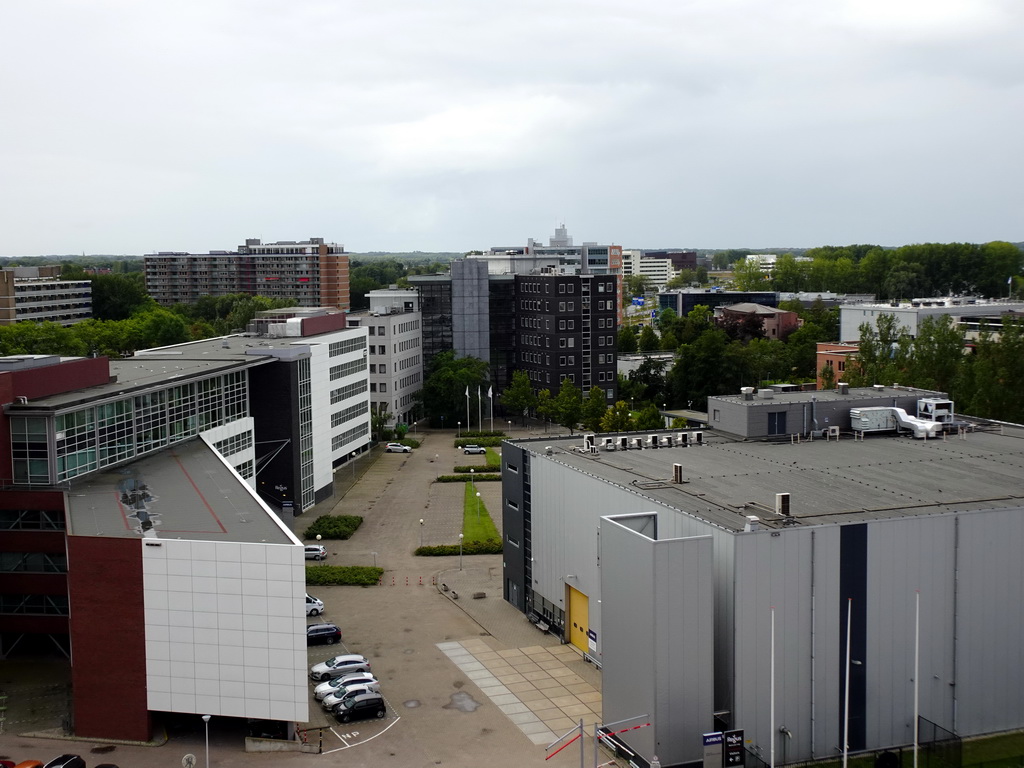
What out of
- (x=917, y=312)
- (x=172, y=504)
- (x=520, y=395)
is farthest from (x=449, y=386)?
(x=172, y=504)

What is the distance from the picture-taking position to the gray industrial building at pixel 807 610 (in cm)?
2361

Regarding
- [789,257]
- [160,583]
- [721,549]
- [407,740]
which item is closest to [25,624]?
[160,583]

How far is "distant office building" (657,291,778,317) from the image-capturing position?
132 meters

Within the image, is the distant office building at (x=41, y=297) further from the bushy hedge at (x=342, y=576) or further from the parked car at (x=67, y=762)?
the parked car at (x=67, y=762)

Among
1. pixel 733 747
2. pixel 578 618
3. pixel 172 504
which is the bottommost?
pixel 733 747

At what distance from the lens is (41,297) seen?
131 metres

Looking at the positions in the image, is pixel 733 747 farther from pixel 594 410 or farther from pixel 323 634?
pixel 594 410

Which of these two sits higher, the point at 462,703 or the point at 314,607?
the point at 314,607

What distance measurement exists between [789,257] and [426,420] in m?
109

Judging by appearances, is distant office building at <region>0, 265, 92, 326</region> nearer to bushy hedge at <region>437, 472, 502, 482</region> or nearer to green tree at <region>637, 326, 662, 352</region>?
green tree at <region>637, 326, 662, 352</region>

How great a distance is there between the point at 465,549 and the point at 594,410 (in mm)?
26607

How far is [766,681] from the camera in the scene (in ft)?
79.0

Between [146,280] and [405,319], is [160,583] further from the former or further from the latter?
[146,280]

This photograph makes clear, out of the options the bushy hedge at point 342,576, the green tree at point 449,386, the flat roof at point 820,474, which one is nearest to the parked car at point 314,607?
the bushy hedge at point 342,576
